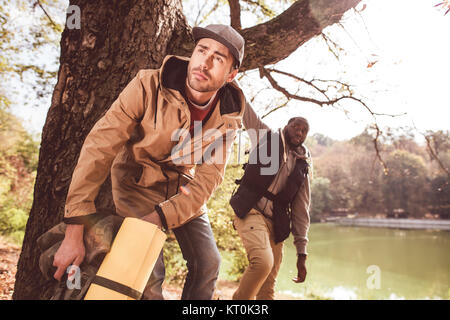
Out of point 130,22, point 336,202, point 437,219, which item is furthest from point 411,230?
point 130,22

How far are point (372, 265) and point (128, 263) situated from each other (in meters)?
15.9

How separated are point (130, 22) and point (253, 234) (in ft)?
7.56

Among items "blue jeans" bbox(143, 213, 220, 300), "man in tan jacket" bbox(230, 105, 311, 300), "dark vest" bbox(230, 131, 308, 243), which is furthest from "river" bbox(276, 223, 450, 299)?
"blue jeans" bbox(143, 213, 220, 300)

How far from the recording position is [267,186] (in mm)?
3098

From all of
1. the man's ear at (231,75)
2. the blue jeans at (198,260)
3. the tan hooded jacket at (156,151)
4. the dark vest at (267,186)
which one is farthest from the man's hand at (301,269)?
the man's ear at (231,75)

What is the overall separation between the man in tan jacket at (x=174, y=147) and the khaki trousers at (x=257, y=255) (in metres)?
0.83

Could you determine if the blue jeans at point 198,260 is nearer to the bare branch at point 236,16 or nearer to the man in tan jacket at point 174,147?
the man in tan jacket at point 174,147

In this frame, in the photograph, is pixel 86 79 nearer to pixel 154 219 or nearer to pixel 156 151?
pixel 156 151

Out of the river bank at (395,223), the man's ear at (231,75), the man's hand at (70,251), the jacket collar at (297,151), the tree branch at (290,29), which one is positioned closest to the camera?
the man's hand at (70,251)

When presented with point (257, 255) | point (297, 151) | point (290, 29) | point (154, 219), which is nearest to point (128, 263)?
point (154, 219)

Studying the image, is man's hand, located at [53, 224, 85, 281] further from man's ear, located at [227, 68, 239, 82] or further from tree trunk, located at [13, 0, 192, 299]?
man's ear, located at [227, 68, 239, 82]

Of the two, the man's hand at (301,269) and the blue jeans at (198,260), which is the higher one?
the blue jeans at (198,260)

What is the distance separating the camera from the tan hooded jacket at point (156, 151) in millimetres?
1751

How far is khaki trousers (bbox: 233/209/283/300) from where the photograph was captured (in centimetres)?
273
